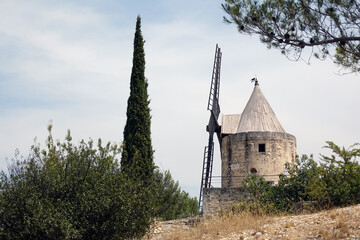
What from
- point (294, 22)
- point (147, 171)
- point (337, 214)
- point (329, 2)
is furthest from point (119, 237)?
point (329, 2)

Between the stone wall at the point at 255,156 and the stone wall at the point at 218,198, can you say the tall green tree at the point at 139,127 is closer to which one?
the stone wall at the point at 218,198

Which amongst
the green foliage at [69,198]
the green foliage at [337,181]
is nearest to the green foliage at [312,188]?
the green foliage at [337,181]

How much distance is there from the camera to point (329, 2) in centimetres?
948

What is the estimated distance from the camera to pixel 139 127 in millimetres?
15625

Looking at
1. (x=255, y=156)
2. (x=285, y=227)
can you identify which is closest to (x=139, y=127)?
(x=255, y=156)

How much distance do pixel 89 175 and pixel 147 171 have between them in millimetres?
4064

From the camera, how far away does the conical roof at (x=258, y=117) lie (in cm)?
1909

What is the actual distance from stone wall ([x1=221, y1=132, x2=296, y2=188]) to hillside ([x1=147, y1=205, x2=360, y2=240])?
5468mm

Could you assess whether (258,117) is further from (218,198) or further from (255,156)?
(218,198)

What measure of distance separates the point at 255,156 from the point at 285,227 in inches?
306

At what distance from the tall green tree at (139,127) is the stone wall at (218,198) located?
262cm

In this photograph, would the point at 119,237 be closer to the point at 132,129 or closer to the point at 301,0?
the point at 132,129

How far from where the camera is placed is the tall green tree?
15.1 meters

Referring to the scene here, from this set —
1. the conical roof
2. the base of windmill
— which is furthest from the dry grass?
the conical roof
